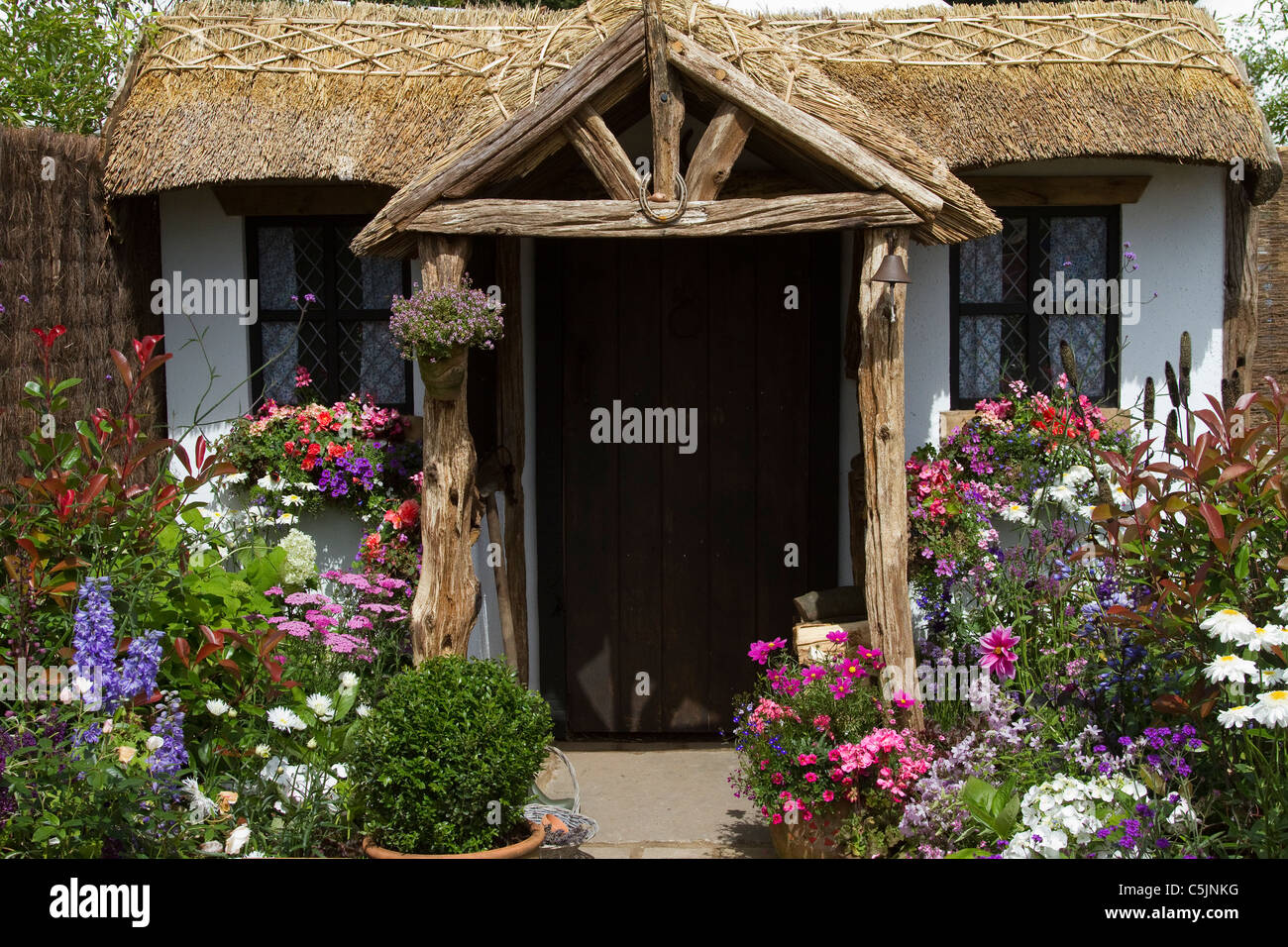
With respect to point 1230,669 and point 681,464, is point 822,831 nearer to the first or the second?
point 1230,669

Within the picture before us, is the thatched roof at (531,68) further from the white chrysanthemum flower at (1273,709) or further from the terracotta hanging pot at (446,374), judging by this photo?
the white chrysanthemum flower at (1273,709)

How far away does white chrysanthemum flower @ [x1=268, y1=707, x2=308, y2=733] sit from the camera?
13.2 ft

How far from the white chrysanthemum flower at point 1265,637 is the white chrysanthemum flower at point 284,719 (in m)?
3.08

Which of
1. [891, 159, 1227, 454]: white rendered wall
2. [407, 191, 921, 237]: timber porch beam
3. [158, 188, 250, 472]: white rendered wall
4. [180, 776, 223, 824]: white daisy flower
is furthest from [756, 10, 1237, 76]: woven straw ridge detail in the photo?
[180, 776, 223, 824]: white daisy flower

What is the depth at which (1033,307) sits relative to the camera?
5.67 meters

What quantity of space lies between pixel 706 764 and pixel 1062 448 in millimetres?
2235

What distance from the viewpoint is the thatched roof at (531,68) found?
5.22 m

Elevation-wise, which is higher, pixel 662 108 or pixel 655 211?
pixel 662 108

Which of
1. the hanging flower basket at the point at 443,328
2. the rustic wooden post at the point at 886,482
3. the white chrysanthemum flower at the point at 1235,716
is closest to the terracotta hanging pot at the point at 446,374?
the hanging flower basket at the point at 443,328

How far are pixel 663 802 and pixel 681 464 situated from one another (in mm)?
1688

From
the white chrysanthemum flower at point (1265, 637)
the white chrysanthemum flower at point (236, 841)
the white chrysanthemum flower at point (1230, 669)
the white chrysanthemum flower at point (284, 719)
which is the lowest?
the white chrysanthemum flower at point (236, 841)

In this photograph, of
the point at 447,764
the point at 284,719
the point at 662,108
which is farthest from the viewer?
the point at 662,108

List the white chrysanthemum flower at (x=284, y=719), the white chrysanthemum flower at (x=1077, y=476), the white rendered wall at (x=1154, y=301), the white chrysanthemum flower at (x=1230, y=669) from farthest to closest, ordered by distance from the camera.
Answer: the white rendered wall at (x=1154, y=301), the white chrysanthemum flower at (x=1077, y=476), the white chrysanthemum flower at (x=284, y=719), the white chrysanthemum flower at (x=1230, y=669)

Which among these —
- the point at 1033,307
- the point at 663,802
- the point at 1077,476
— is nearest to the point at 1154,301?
the point at 1033,307
